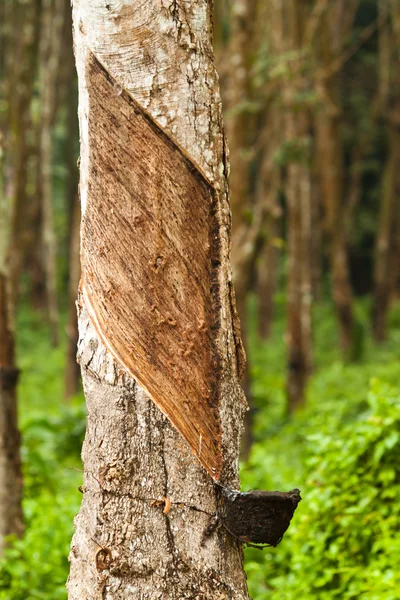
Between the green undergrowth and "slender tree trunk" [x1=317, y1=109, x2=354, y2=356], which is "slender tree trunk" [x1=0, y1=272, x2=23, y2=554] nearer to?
the green undergrowth

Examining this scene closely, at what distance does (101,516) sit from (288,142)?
8891mm

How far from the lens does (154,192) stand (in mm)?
2342

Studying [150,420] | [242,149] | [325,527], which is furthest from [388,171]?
[150,420]

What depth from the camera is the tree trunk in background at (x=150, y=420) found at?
2268 millimetres

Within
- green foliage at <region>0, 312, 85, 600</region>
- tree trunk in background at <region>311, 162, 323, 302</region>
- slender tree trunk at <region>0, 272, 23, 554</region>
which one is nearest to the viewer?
green foliage at <region>0, 312, 85, 600</region>

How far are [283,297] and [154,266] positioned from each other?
529 inches

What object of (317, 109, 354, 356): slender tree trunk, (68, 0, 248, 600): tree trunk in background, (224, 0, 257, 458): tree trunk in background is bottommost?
(68, 0, 248, 600): tree trunk in background

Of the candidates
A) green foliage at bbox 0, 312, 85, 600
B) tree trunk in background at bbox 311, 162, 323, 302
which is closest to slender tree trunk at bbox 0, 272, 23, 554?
green foliage at bbox 0, 312, 85, 600

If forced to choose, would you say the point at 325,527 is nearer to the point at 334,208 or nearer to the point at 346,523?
the point at 346,523

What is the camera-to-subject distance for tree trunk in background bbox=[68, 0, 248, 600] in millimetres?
2268

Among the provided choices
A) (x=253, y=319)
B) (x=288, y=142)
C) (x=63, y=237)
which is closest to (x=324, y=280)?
(x=253, y=319)

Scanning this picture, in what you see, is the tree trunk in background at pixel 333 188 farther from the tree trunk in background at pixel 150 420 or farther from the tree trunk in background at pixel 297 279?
the tree trunk in background at pixel 150 420

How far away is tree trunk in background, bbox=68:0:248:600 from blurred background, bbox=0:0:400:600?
81 cm

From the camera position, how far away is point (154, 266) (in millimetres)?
2330
